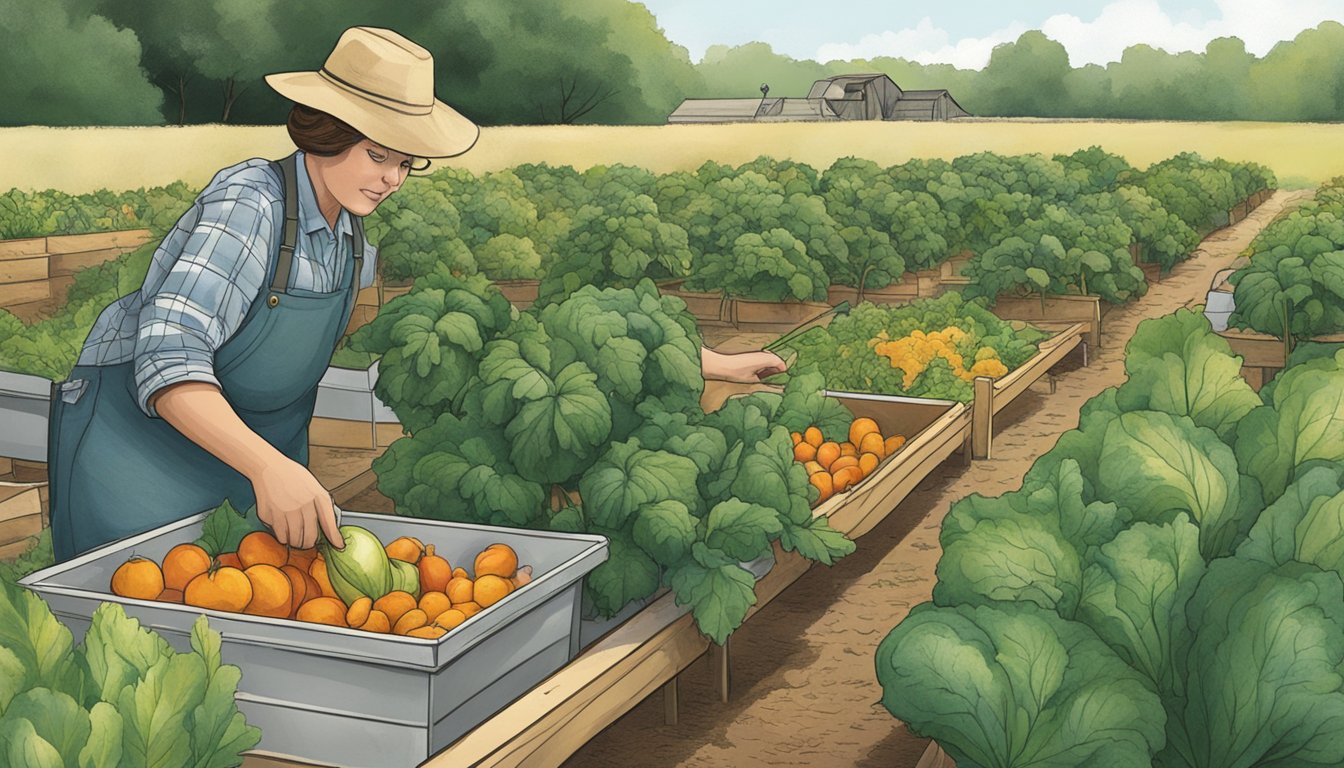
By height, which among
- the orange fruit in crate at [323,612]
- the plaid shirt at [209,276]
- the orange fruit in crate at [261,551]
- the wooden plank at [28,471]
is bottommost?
the wooden plank at [28,471]

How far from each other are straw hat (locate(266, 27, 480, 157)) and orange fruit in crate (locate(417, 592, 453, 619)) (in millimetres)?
890

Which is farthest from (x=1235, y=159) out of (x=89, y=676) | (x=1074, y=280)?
(x=89, y=676)

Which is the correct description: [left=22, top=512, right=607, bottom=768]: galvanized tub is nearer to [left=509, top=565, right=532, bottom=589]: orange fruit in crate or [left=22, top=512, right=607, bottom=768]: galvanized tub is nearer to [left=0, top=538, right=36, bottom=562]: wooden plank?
[left=509, top=565, right=532, bottom=589]: orange fruit in crate

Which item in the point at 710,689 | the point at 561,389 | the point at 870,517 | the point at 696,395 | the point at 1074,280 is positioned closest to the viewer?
the point at 561,389

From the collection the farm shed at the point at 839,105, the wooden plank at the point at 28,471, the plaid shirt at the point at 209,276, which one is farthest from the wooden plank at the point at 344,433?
the farm shed at the point at 839,105

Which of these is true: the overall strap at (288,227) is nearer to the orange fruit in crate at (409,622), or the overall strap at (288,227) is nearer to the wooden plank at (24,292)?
the orange fruit in crate at (409,622)

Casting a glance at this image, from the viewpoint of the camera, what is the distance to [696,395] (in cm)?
328

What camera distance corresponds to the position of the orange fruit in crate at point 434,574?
107 inches

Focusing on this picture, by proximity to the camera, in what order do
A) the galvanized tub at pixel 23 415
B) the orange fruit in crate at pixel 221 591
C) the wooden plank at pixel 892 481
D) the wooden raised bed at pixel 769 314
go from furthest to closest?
1. the wooden raised bed at pixel 769 314
2. the galvanized tub at pixel 23 415
3. the wooden plank at pixel 892 481
4. the orange fruit in crate at pixel 221 591

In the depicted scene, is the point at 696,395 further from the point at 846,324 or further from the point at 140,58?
the point at 140,58

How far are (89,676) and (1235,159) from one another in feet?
67.9

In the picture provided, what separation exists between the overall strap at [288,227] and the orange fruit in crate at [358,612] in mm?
715

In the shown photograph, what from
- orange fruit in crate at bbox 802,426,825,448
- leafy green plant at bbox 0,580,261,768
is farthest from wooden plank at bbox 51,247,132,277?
leafy green plant at bbox 0,580,261,768

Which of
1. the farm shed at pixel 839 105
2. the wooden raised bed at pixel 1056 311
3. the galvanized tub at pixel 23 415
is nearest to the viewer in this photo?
the galvanized tub at pixel 23 415
